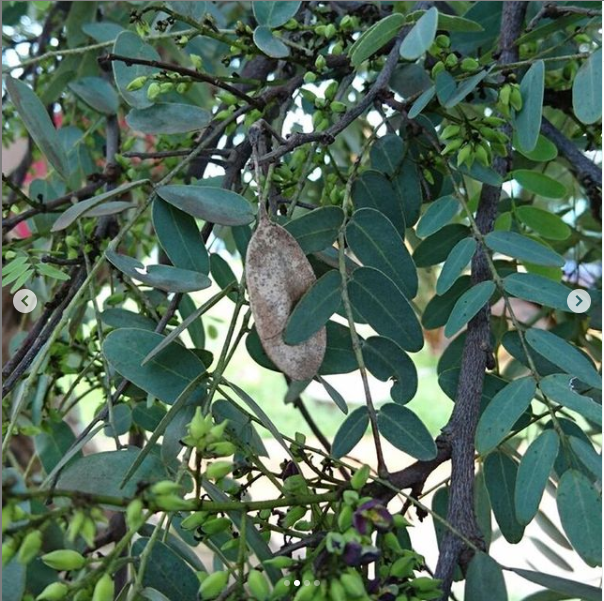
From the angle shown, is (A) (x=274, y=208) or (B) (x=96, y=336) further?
(B) (x=96, y=336)

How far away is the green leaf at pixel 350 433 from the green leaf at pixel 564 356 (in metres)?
0.09

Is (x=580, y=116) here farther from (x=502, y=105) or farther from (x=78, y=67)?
(x=78, y=67)

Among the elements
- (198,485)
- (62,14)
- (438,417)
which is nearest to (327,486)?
(198,485)

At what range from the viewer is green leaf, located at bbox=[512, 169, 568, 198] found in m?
0.53

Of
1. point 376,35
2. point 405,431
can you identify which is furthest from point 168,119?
point 405,431

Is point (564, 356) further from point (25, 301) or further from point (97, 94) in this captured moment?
point (97, 94)

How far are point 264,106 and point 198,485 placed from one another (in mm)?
261

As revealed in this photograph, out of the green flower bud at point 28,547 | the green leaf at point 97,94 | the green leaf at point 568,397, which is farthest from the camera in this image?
the green leaf at point 97,94

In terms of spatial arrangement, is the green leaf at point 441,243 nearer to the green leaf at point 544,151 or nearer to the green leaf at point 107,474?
the green leaf at point 544,151

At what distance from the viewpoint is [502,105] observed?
45 cm

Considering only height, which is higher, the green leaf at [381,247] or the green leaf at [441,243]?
the green leaf at [441,243]

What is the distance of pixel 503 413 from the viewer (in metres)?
0.39

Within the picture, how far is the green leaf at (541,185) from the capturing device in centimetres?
53

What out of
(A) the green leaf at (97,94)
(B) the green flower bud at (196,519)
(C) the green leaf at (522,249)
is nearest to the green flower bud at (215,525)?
(B) the green flower bud at (196,519)
